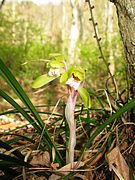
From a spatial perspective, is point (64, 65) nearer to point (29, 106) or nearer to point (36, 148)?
point (29, 106)

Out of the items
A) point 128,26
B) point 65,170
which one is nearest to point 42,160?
point 65,170

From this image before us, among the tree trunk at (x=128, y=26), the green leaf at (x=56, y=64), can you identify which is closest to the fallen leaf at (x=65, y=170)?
the green leaf at (x=56, y=64)

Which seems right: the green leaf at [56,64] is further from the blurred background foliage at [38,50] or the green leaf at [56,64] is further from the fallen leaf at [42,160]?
the blurred background foliage at [38,50]

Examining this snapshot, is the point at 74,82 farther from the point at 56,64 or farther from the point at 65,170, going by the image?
the point at 65,170

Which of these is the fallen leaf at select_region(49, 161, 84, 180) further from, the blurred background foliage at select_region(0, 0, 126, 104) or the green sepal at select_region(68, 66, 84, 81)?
the blurred background foliage at select_region(0, 0, 126, 104)

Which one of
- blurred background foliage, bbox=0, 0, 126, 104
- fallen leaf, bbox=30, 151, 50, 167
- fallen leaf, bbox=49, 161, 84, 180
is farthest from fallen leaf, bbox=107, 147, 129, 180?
blurred background foliage, bbox=0, 0, 126, 104

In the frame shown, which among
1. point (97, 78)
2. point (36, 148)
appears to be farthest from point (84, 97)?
point (97, 78)
